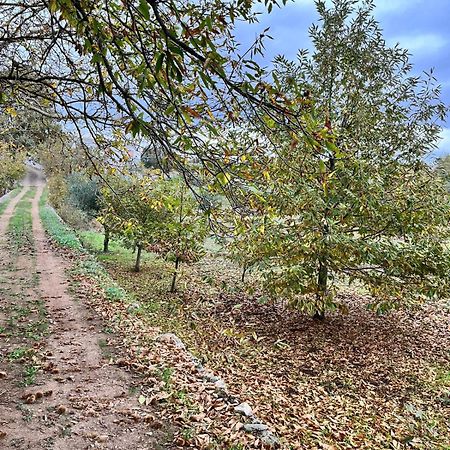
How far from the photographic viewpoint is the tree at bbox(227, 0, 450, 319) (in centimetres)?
772

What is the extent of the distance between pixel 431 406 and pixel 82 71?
22.3 feet

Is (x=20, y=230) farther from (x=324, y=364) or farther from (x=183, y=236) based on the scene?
(x=324, y=364)

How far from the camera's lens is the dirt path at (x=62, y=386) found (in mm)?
3520

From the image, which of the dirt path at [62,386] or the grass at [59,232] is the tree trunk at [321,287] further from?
the grass at [59,232]

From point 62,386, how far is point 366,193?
565cm

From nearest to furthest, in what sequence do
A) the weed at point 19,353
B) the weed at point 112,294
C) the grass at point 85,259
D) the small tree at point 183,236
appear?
the weed at point 19,353, the weed at point 112,294, the grass at point 85,259, the small tree at point 183,236

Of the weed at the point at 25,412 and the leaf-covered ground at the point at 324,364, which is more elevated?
the weed at the point at 25,412

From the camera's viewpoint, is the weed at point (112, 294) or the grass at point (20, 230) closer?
the weed at point (112, 294)

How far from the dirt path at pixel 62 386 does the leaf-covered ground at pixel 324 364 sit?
62 cm

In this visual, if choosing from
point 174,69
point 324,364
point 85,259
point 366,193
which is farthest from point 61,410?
point 85,259

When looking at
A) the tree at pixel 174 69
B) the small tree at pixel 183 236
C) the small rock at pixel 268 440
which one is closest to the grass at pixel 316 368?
the small rock at pixel 268 440

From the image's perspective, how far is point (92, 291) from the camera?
28.5 feet

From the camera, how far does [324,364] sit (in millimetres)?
7551

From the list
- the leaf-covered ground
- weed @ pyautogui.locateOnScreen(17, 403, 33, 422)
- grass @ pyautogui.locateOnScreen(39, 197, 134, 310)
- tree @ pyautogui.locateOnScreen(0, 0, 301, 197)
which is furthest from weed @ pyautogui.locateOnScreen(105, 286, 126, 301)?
weed @ pyautogui.locateOnScreen(17, 403, 33, 422)
